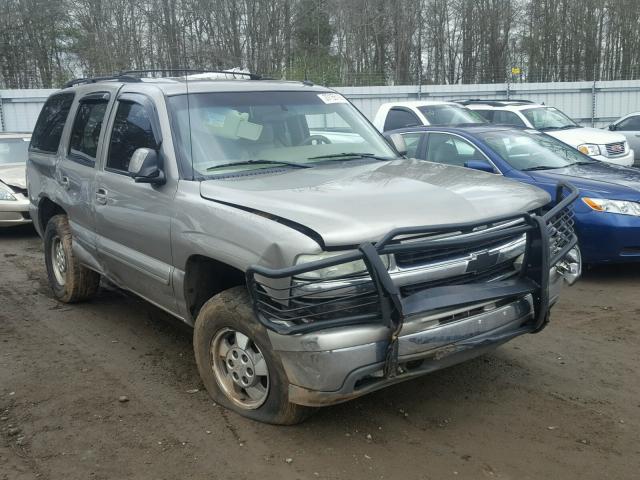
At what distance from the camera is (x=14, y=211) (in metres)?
9.48

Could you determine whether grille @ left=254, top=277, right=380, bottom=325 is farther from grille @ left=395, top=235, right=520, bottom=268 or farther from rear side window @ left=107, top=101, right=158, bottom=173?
rear side window @ left=107, top=101, right=158, bottom=173

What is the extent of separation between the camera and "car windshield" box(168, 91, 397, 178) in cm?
433

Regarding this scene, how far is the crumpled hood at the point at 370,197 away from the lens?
10.9 ft

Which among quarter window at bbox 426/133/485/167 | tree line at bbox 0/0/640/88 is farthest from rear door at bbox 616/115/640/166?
quarter window at bbox 426/133/485/167

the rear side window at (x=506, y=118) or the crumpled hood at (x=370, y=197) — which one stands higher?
the rear side window at (x=506, y=118)

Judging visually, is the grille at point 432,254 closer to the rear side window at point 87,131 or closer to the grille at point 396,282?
the grille at point 396,282

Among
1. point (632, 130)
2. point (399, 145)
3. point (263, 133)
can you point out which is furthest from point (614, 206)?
point (632, 130)

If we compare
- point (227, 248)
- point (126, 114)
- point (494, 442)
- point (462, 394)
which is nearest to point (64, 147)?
point (126, 114)

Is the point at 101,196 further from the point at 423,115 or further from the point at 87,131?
the point at 423,115

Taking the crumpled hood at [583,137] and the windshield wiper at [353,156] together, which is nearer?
the windshield wiper at [353,156]

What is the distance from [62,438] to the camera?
146 inches

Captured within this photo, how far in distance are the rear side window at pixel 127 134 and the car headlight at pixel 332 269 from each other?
1778 mm

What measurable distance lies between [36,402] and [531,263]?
3.07 metres

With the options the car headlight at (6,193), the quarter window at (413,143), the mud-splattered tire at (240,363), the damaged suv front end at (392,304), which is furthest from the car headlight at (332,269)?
the car headlight at (6,193)
